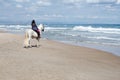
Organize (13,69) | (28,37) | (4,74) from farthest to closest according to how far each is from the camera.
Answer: (28,37), (13,69), (4,74)

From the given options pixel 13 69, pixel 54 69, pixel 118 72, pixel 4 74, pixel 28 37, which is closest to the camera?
pixel 4 74

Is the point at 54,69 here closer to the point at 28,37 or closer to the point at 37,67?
the point at 37,67

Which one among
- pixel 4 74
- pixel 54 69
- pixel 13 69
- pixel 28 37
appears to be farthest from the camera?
pixel 28 37

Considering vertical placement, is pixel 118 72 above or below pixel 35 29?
below

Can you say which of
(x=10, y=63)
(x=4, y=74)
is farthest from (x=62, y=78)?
(x=10, y=63)

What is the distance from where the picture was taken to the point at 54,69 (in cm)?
980

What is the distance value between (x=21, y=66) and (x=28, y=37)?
761 cm

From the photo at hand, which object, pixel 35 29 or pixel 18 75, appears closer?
pixel 18 75

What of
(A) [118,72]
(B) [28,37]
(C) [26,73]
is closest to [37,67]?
(C) [26,73]

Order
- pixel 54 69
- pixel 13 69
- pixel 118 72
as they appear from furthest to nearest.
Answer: pixel 118 72 < pixel 54 69 < pixel 13 69

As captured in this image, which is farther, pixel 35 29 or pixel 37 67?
pixel 35 29

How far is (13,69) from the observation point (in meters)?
9.18

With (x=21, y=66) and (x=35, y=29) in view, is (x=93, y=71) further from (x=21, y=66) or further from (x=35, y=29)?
(x=35, y=29)

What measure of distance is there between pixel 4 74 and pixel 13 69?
781 millimetres
